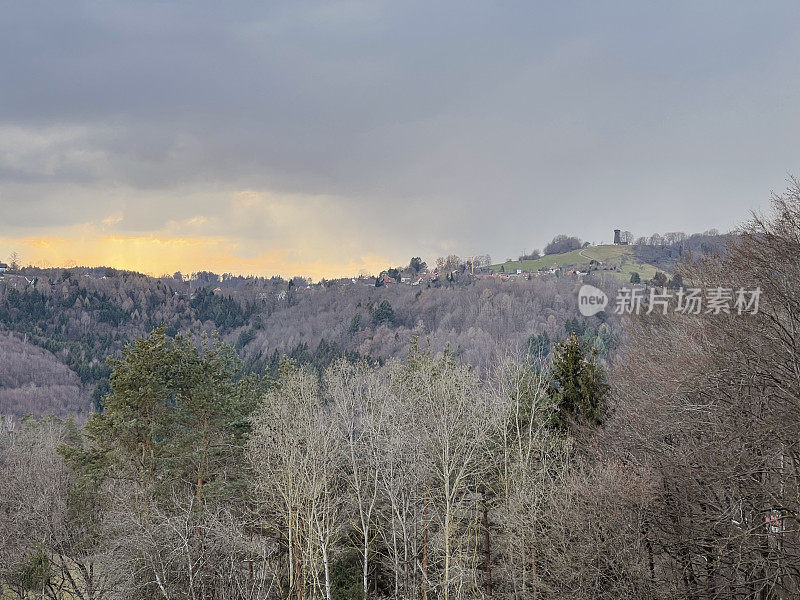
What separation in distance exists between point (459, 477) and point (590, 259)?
16158cm

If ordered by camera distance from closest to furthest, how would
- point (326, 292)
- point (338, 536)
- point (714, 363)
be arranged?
point (714, 363), point (338, 536), point (326, 292)

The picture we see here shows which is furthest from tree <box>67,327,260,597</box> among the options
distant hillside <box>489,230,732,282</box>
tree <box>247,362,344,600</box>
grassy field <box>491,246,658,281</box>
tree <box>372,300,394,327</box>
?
grassy field <box>491,246,658,281</box>

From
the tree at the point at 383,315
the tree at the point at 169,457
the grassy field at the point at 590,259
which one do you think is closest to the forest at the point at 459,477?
the tree at the point at 169,457

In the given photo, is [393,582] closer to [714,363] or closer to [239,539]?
[239,539]

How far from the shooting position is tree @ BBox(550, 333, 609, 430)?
23.6 meters

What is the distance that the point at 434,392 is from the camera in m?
23.3

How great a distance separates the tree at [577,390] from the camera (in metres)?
23.6

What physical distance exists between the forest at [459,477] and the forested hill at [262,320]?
46.6 metres

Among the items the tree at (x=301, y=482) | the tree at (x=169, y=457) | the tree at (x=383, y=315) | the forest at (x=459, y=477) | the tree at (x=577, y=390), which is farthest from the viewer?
the tree at (x=383, y=315)

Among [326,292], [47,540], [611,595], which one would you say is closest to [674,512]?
[611,595]

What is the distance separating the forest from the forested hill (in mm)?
46627

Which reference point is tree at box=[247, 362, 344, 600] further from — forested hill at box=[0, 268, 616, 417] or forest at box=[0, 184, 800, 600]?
forested hill at box=[0, 268, 616, 417]

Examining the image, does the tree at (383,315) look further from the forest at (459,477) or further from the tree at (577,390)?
the tree at (577,390)

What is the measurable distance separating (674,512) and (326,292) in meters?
156
